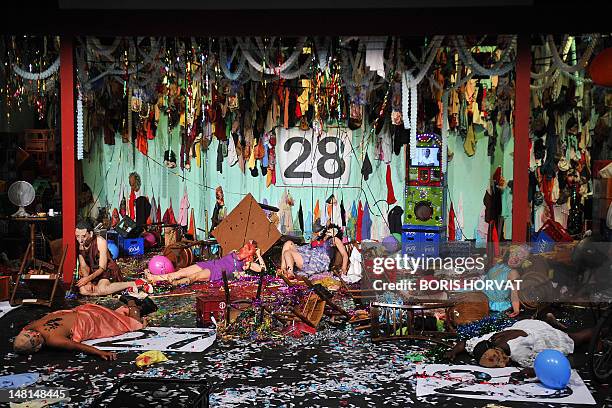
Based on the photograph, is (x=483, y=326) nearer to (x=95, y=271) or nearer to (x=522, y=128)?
(x=522, y=128)

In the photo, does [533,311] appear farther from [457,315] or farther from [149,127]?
[149,127]

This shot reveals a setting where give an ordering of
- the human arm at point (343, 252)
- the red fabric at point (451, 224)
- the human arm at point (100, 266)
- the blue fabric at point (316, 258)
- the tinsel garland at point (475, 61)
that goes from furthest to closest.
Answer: the red fabric at point (451, 224) < the blue fabric at point (316, 258) < the human arm at point (343, 252) < the tinsel garland at point (475, 61) < the human arm at point (100, 266)

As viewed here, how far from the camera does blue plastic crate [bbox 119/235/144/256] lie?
34.6 ft

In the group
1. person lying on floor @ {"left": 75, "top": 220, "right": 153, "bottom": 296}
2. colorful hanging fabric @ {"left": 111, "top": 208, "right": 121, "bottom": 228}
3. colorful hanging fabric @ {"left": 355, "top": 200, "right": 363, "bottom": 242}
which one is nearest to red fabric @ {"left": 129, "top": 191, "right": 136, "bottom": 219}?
colorful hanging fabric @ {"left": 111, "top": 208, "right": 121, "bottom": 228}

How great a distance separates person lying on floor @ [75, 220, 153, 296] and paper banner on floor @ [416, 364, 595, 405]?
3.96 meters

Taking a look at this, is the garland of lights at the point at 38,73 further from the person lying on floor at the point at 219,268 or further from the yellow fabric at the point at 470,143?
the yellow fabric at the point at 470,143

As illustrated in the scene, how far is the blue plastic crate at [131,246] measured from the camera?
34.6 feet

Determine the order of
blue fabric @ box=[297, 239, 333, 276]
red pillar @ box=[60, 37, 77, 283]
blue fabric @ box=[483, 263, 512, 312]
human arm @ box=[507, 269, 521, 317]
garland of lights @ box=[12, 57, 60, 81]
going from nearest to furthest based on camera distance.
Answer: human arm @ box=[507, 269, 521, 317]
blue fabric @ box=[483, 263, 512, 312]
red pillar @ box=[60, 37, 77, 283]
garland of lights @ box=[12, 57, 60, 81]
blue fabric @ box=[297, 239, 333, 276]

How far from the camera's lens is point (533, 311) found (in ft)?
26.0

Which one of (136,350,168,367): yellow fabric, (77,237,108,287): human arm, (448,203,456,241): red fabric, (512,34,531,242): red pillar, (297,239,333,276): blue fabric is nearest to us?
(136,350,168,367): yellow fabric

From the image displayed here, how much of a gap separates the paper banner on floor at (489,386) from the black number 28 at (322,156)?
466cm

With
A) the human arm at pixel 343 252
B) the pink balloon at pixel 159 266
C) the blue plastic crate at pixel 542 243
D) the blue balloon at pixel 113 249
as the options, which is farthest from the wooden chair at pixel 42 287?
the blue plastic crate at pixel 542 243

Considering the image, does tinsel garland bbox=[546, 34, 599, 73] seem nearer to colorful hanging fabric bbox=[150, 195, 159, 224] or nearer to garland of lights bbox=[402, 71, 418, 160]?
garland of lights bbox=[402, 71, 418, 160]

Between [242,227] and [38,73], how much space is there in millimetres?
3039
